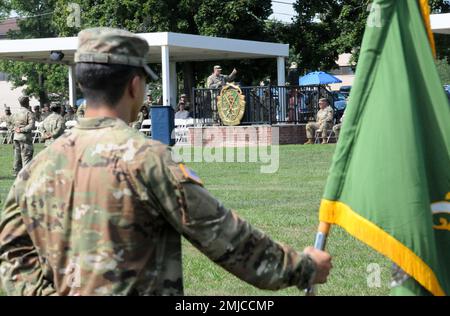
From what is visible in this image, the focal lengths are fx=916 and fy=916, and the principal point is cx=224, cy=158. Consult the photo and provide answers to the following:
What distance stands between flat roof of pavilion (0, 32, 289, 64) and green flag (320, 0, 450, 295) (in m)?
28.1

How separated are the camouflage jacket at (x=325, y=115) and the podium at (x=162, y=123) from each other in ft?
32.6

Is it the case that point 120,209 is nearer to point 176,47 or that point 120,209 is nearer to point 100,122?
point 100,122

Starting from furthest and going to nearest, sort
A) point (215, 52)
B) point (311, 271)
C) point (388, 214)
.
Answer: point (215, 52) → point (388, 214) → point (311, 271)

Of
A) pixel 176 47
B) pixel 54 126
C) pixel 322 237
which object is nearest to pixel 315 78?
pixel 176 47

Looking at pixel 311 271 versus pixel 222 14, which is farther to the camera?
pixel 222 14

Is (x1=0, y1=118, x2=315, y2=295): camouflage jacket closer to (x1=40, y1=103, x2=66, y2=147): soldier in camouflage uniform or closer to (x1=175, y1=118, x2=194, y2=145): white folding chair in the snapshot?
(x1=40, y1=103, x2=66, y2=147): soldier in camouflage uniform

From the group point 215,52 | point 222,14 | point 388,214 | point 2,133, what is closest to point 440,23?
point 215,52

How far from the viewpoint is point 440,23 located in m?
30.1

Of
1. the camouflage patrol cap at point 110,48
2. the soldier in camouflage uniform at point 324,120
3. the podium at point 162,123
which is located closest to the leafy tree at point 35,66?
the soldier in camouflage uniform at point 324,120

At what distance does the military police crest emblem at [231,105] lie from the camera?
30.2 m

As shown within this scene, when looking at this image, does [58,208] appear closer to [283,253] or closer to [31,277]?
[31,277]
